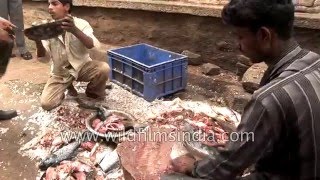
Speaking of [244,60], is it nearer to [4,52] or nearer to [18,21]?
[4,52]

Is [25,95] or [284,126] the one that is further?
[25,95]

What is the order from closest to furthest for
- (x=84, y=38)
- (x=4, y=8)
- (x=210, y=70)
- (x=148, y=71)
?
(x=84, y=38) → (x=148, y=71) → (x=210, y=70) → (x=4, y=8)

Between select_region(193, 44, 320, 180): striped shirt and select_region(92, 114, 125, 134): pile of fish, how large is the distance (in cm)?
238

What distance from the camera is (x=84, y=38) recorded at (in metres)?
4.95

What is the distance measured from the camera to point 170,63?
5.56m

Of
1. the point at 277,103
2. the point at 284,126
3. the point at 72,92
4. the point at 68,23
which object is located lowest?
the point at 72,92

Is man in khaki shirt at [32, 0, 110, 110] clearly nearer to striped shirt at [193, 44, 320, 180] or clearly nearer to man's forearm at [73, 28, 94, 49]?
man's forearm at [73, 28, 94, 49]

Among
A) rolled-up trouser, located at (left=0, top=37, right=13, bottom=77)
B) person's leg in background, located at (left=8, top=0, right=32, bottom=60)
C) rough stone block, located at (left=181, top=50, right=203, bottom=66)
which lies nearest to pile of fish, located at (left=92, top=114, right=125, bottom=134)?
rolled-up trouser, located at (left=0, top=37, right=13, bottom=77)

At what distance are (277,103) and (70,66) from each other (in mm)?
4137

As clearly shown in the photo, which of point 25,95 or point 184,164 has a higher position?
point 184,164

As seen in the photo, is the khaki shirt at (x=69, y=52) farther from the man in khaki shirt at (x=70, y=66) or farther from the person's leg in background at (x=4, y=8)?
the person's leg in background at (x=4, y=8)

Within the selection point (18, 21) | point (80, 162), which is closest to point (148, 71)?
point (80, 162)

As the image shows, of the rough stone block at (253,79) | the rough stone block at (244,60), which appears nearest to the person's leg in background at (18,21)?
the rough stone block at (244,60)

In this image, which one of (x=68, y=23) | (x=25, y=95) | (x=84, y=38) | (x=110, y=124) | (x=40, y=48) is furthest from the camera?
(x=40, y=48)
